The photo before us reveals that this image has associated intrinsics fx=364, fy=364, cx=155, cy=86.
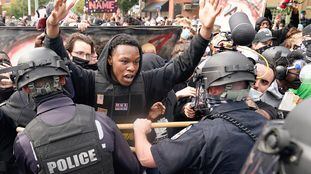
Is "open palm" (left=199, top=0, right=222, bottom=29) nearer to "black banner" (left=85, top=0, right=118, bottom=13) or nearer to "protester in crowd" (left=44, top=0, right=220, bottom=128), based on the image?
"protester in crowd" (left=44, top=0, right=220, bottom=128)

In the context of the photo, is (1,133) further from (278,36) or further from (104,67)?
(278,36)

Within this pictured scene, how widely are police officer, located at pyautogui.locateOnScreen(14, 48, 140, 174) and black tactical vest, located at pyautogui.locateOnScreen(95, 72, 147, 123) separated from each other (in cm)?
66

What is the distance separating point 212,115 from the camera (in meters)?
2.30

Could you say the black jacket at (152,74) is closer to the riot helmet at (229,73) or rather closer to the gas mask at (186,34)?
the riot helmet at (229,73)

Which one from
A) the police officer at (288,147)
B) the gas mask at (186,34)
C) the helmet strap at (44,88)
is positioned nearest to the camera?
the police officer at (288,147)

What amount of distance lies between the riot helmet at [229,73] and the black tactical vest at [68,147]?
82cm

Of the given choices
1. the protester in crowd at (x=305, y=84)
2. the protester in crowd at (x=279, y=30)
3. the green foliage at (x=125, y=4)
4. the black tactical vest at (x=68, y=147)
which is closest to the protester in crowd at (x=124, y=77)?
the black tactical vest at (x=68, y=147)

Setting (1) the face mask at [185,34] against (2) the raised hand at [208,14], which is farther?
(1) the face mask at [185,34]

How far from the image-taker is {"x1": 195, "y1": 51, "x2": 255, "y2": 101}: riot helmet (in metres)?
2.28

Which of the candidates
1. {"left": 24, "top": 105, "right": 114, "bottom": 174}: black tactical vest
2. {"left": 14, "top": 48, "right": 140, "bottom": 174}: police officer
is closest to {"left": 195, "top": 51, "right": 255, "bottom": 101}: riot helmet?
{"left": 14, "top": 48, "right": 140, "bottom": 174}: police officer

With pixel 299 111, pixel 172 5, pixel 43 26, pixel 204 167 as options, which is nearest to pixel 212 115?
pixel 204 167

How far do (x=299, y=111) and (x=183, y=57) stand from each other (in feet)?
6.15

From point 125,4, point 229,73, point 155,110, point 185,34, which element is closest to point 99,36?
point 185,34

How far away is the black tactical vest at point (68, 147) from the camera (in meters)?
2.07
